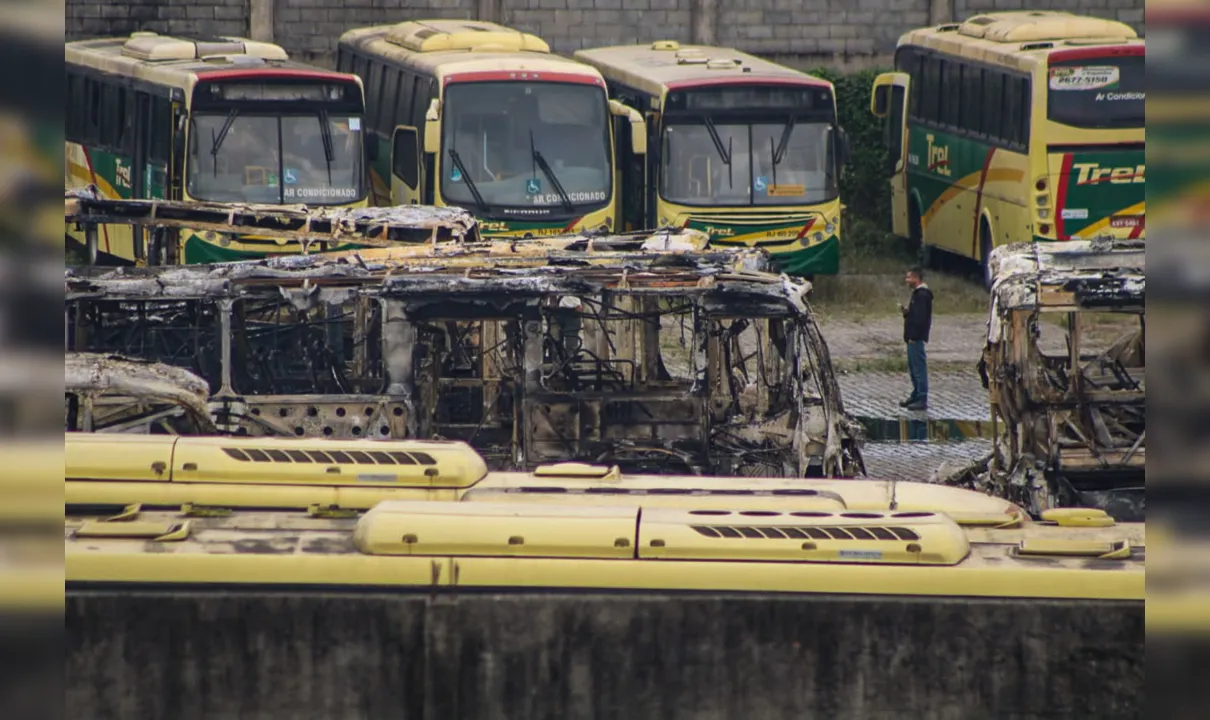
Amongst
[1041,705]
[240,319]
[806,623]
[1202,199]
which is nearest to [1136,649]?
[1041,705]

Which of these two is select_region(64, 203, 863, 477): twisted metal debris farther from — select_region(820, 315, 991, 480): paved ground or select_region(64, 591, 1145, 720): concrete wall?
select_region(64, 591, 1145, 720): concrete wall

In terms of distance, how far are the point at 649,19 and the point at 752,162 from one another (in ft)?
27.8

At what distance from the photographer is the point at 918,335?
60.4 ft

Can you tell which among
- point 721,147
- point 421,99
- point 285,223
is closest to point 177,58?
point 421,99

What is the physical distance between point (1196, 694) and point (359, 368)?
32.4 ft

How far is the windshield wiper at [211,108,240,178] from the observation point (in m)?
21.7

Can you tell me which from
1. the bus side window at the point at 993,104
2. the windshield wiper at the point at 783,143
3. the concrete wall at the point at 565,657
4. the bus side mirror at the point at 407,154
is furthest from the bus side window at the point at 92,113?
the concrete wall at the point at 565,657

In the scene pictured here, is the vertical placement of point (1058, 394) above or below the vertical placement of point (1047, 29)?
below

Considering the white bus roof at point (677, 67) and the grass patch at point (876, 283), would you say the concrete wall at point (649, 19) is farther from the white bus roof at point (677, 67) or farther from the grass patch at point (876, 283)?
the grass patch at point (876, 283)

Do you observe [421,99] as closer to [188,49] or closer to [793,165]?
[188,49]

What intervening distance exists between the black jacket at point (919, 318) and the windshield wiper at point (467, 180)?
6109mm

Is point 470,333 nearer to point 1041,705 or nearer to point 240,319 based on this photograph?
point 240,319

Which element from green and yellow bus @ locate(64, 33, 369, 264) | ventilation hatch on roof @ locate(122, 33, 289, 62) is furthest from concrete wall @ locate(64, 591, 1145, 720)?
ventilation hatch on roof @ locate(122, 33, 289, 62)

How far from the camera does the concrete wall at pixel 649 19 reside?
31266mm
